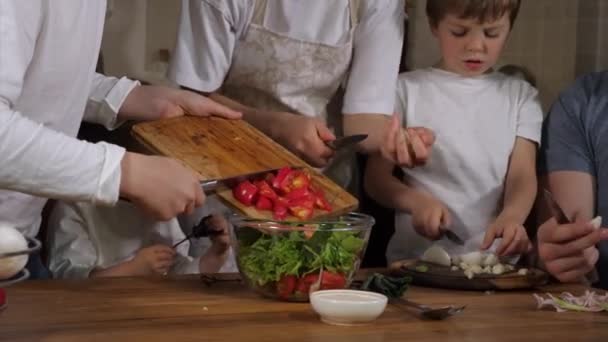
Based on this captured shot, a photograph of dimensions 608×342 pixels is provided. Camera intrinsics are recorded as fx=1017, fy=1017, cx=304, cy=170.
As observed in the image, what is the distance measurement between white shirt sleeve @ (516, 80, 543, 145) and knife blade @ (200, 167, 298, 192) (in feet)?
2.02

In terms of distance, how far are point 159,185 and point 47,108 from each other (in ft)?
0.79

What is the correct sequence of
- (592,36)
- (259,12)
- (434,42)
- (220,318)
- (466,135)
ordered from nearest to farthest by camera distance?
(220,318)
(259,12)
(466,135)
(592,36)
(434,42)

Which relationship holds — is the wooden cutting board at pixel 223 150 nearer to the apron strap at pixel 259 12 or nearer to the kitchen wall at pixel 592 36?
the apron strap at pixel 259 12

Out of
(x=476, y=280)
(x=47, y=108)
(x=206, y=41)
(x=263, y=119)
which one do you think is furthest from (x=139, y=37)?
(x=476, y=280)

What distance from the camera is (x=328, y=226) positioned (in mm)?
1240

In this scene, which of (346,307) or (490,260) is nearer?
(346,307)

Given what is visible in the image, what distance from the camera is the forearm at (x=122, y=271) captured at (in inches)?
62.7

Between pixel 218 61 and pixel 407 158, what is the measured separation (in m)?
0.36

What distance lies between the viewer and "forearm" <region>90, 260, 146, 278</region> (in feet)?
5.22

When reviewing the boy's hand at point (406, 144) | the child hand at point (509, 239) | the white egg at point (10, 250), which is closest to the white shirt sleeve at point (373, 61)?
the boy's hand at point (406, 144)

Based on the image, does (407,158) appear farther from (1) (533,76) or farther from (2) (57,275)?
(1) (533,76)

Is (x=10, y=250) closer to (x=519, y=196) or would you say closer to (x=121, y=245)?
(x=121, y=245)

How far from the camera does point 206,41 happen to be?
1675 millimetres

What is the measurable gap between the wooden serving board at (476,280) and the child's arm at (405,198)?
0.74 ft
